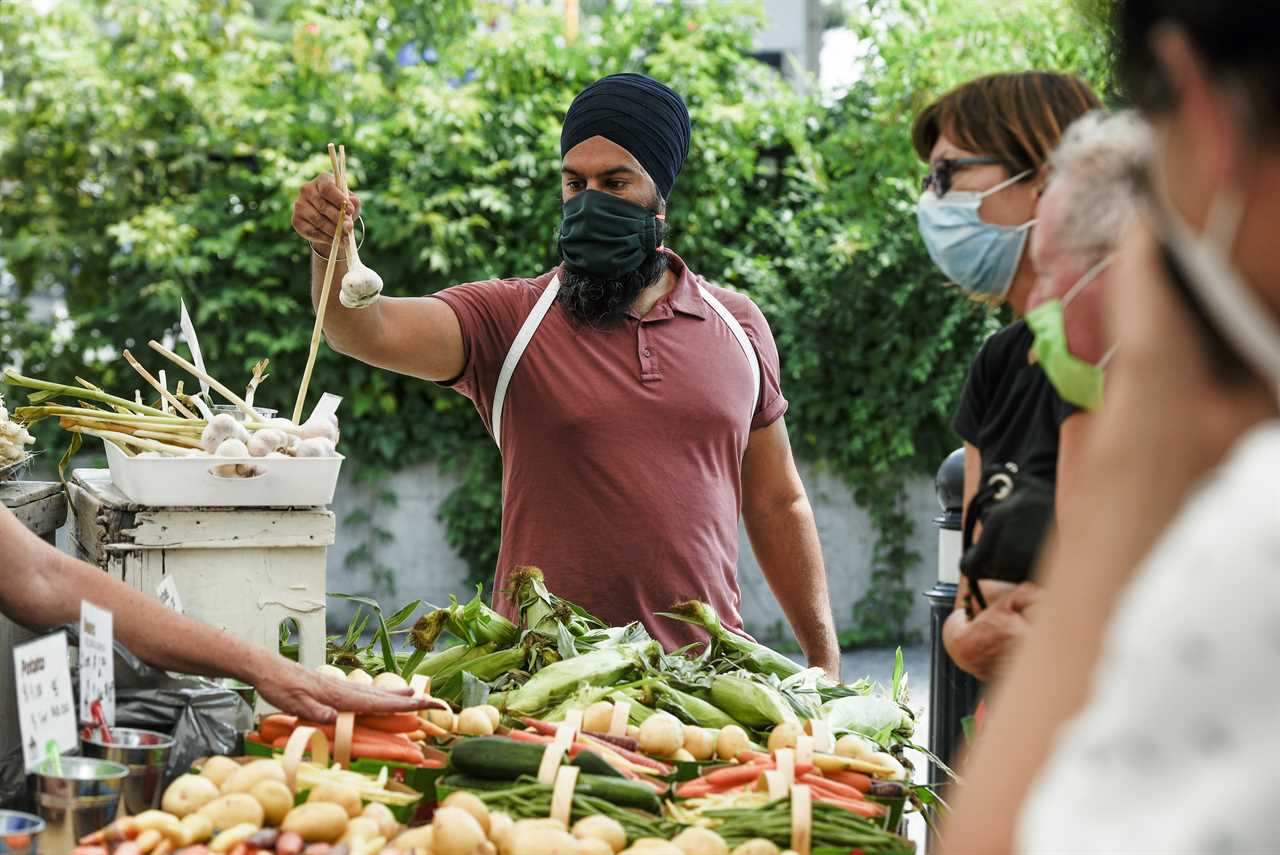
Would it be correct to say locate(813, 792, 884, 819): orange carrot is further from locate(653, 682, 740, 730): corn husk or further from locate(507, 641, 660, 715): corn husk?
locate(507, 641, 660, 715): corn husk

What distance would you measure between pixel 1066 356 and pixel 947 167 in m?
0.65

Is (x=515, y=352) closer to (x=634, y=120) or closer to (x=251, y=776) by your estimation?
(x=634, y=120)

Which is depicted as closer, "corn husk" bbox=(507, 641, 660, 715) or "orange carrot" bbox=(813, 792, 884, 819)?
"orange carrot" bbox=(813, 792, 884, 819)

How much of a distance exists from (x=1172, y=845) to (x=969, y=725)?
147 cm

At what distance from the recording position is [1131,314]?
0.92m

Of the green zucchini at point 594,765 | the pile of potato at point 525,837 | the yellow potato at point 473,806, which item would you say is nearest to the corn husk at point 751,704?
the green zucchini at point 594,765

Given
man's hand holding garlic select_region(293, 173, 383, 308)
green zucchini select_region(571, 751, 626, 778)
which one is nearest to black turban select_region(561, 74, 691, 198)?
man's hand holding garlic select_region(293, 173, 383, 308)

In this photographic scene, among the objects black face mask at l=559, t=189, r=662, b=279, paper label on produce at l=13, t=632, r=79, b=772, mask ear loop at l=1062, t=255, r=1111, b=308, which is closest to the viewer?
mask ear loop at l=1062, t=255, r=1111, b=308

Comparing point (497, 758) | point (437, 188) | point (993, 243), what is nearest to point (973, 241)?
point (993, 243)

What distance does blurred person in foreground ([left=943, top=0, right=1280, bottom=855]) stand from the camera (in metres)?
0.80

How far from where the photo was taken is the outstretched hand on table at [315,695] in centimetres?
218

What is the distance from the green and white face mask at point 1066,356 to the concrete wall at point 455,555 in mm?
6207

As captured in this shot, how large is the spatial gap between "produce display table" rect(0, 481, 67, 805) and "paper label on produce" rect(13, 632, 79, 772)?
2.56 ft

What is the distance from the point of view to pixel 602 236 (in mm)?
3355
